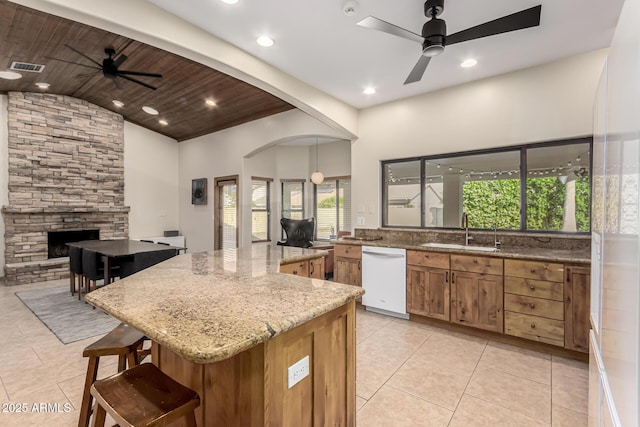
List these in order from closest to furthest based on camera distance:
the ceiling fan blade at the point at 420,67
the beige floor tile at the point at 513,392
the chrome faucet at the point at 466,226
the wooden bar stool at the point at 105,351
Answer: the wooden bar stool at the point at 105,351, the beige floor tile at the point at 513,392, the ceiling fan blade at the point at 420,67, the chrome faucet at the point at 466,226

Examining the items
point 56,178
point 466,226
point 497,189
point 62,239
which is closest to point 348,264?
point 466,226

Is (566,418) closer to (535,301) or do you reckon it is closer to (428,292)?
(535,301)

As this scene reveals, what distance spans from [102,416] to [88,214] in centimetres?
617

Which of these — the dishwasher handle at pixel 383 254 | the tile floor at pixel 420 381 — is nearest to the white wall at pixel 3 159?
the tile floor at pixel 420 381

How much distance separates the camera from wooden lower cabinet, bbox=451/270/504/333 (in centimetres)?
299

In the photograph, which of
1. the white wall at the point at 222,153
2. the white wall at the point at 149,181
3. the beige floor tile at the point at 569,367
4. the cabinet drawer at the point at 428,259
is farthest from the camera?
the white wall at the point at 149,181

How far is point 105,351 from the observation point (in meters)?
1.52

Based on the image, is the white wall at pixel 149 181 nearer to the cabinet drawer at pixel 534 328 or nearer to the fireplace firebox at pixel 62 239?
the fireplace firebox at pixel 62 239

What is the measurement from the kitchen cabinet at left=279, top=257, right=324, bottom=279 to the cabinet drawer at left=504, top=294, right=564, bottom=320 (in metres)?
Answer: 1.84

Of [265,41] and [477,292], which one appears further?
[477,292]

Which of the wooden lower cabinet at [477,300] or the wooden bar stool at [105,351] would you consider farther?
the wooden lower cabinet at [477,300]

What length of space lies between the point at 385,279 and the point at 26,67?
5790mm

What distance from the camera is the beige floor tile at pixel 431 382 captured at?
7.10 ft

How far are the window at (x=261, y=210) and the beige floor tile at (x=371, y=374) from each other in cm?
490
